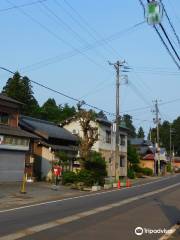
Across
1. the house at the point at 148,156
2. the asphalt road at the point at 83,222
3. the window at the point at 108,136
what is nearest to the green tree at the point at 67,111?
the house at the point at 148,156

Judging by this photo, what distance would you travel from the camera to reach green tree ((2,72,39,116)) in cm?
7883

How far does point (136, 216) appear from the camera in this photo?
59.4 feet

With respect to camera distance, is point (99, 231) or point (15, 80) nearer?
point (99, 231)

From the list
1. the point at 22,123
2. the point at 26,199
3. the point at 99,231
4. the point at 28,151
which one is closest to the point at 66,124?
the point at 22,123

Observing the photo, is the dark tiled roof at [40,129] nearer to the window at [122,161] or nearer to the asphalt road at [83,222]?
the window at [122,161]

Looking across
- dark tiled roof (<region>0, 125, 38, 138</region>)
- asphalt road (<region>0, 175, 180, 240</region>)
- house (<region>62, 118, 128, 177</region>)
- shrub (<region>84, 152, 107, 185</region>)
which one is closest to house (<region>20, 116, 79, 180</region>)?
shrub (<region>84, 152, 107, 185</region>)

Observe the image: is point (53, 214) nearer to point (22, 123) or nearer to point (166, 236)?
point (166, 236)

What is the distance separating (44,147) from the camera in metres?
44.3

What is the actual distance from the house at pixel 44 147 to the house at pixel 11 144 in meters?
3.60

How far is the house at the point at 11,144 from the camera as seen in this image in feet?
117

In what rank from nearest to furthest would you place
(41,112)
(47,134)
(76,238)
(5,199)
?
(76,238) → (5,199) → (47,134) → (41,112)

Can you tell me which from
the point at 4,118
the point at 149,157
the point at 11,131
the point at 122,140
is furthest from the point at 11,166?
the point at 149,157

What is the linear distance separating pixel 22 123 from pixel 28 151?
21.4ft

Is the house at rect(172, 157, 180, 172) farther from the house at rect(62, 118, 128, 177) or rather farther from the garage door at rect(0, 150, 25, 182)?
the garage door at rect(0, 150, 25, 182)
